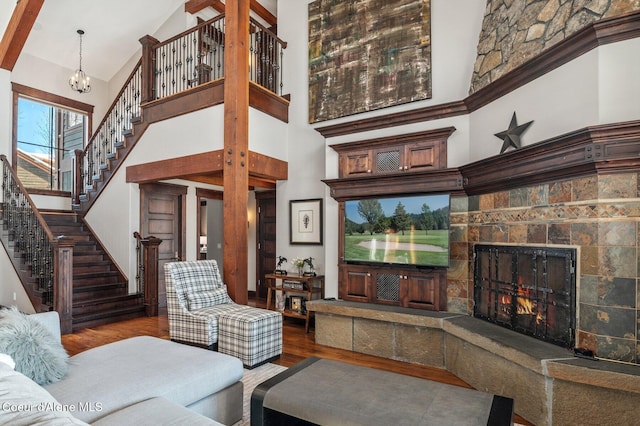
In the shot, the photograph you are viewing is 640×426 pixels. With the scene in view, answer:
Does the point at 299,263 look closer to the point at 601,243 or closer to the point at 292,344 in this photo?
the point at 292,344

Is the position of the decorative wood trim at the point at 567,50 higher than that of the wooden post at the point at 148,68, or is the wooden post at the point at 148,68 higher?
the wooden post at the point at 148,68

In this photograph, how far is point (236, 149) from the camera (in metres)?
4.73

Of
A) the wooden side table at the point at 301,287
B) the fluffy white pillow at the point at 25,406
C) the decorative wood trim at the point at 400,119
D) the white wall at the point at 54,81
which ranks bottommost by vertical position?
the wooden side table at the point at 301,287

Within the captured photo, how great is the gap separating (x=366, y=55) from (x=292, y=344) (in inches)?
160

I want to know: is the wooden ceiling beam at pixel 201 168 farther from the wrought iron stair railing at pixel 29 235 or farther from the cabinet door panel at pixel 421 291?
the cabinet door panel at pixel 421 291

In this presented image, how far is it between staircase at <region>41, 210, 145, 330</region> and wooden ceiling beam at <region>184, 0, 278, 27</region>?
464cm

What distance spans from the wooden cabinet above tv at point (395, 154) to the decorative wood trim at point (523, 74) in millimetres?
283

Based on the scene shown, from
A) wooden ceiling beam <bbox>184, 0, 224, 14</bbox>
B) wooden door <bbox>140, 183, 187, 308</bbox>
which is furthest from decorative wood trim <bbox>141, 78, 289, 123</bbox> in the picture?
wooden ceiling beam <bbox>184, 0, 224, 14</bbox>

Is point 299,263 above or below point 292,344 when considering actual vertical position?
above

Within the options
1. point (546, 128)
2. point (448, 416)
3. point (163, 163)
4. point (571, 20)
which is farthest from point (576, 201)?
point (163, 163)

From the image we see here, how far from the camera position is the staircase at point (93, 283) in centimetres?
523

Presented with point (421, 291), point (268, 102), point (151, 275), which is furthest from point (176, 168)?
point (421, 291)

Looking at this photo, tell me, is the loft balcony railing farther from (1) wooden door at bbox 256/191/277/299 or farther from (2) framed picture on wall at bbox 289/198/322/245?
(1) wooden door at bbox 256/191/277/299

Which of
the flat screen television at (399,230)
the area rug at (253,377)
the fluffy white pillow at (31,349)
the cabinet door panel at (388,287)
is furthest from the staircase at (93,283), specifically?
the cabinet door panel at (388,287)
